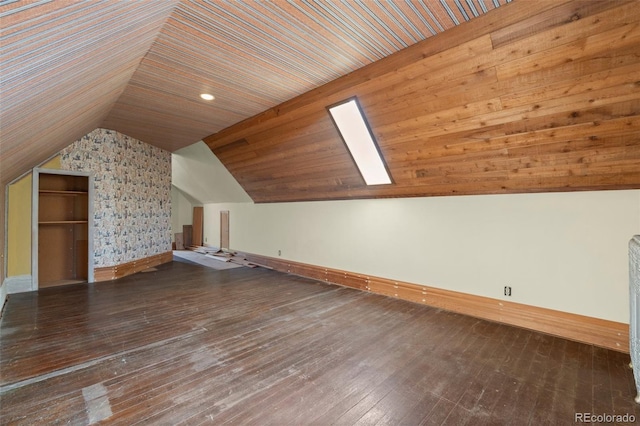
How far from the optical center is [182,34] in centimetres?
257

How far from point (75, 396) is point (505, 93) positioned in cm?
430

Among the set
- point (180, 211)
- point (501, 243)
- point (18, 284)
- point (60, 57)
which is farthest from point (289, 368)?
point (180, 211)

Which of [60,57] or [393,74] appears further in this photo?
[393,74]

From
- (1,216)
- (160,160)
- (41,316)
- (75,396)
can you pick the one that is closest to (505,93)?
(75,396)

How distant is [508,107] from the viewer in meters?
2.79

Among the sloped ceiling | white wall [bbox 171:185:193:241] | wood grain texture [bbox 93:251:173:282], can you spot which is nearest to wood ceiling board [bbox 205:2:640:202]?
the sloped ceiling

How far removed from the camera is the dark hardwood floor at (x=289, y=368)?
77.5 inches

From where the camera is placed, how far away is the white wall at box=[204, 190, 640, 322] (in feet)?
9.77

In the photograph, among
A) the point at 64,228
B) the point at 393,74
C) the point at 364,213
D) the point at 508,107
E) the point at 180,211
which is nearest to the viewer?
the point at 508,107

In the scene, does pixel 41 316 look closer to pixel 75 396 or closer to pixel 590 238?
pixel 75 396

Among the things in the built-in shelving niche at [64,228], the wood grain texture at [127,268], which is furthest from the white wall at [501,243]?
the built-in shelving niche at [64,228]

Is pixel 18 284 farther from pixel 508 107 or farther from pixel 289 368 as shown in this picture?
pixel 508 107

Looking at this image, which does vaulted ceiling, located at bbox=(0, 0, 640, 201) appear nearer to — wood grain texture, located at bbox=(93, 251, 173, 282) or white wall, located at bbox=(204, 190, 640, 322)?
white wall, located at bbox=(204, 190, 640, 322)

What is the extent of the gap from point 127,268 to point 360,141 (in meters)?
5.50
